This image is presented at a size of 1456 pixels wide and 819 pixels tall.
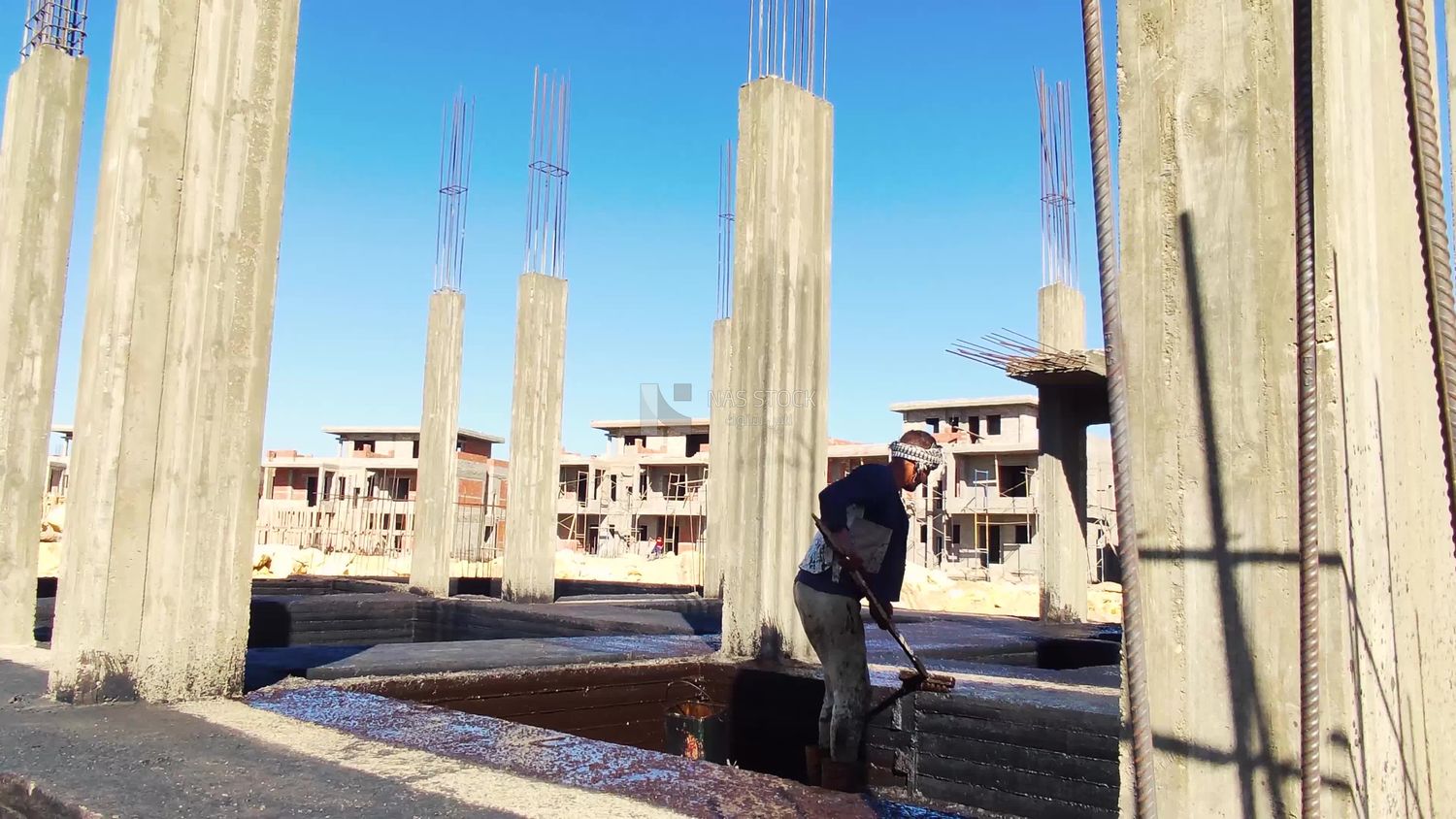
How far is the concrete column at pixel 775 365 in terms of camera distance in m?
6.67

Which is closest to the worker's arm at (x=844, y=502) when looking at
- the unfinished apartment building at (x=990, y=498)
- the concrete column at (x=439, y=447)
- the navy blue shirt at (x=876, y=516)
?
the navy blue shirt at (x=876, y=516)

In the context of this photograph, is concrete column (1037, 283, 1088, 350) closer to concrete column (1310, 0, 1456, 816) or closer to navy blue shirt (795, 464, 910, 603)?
navy blue shirt (795, 464, 910, 603)

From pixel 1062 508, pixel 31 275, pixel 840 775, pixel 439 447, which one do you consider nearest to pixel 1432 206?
pixel 840 775

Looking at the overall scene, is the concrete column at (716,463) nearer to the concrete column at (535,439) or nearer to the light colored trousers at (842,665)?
the concrete column at (535,439)

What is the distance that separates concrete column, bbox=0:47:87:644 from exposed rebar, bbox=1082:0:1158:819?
23.2 ft

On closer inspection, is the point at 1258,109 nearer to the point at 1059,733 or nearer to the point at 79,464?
the point at 1059,733

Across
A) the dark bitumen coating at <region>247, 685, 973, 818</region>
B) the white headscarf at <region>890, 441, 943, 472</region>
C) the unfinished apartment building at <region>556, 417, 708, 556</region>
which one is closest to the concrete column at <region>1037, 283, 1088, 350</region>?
the white headscarf at <region>890, 441, 943, 472</region>

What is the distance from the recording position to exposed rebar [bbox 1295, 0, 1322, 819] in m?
1.49

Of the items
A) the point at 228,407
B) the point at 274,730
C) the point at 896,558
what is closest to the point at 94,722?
the point at 274,730

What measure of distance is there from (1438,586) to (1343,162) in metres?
1.03

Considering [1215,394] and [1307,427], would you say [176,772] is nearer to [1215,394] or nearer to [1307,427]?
[1215,394]

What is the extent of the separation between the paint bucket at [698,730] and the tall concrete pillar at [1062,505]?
7371mm

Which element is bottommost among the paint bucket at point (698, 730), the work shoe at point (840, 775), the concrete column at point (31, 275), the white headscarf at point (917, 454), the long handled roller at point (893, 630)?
the paint bucket at point (698, 730)

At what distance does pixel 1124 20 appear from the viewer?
2090mm
